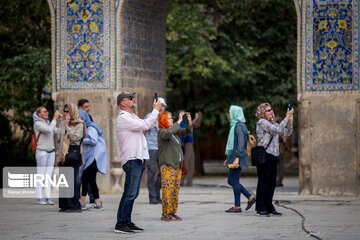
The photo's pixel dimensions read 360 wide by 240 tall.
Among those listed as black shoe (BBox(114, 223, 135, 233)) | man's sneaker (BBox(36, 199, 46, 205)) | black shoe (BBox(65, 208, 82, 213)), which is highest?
black shoe (BBox(114, 223, 135, 233))

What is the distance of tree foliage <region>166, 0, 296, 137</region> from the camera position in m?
22.6

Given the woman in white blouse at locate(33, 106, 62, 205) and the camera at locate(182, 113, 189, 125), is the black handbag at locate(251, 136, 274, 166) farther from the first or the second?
the woman in white blouse at locate(33, 106, 62, 205)

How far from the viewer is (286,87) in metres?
23.2

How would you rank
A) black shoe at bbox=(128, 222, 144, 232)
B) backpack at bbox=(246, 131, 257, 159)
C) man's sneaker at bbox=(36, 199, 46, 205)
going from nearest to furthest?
black shoe at bbox=(128, 222, 144, 232) → backpack at bbox=(246, 131, 257, 159) → man's sneaker at bbox=(36, 199, 46, 205)

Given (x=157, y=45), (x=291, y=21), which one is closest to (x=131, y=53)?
(x=157, y=45)

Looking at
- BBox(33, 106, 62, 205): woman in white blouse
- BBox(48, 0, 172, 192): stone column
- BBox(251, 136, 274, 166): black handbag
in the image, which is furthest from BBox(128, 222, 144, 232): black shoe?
BBox(48, 0, 172, 192): stone column

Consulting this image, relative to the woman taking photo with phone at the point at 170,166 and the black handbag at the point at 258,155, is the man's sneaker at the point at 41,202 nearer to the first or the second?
the woman taking photo with phone at the point at 170,166

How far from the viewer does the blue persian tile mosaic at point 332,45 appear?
49.5ft

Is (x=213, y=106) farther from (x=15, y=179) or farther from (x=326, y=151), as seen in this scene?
(x=326, y=151)

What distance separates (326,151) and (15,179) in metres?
7.42

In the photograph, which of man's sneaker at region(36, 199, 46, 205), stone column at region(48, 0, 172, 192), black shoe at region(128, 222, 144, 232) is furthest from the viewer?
stone column at region(48, 0, 172, 192)

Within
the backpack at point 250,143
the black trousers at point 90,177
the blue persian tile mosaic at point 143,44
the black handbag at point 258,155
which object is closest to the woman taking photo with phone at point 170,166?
the black handbag at point 258,155

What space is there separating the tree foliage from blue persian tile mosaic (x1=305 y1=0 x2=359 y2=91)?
7.03 meters

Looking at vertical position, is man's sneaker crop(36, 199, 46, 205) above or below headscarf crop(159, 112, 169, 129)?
below
